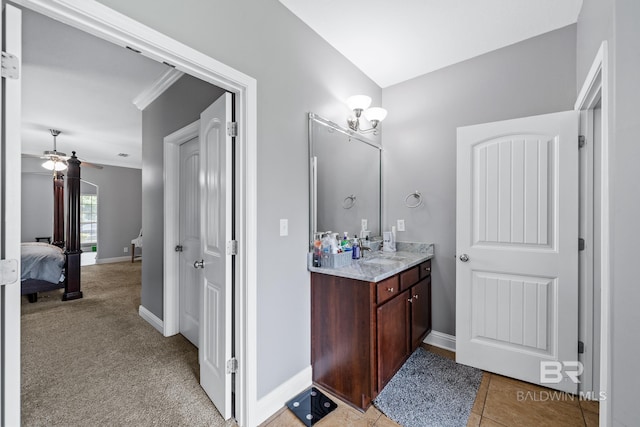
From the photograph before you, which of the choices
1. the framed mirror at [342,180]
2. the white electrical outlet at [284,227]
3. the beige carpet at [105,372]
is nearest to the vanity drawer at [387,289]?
the framed mirror at [342,180]

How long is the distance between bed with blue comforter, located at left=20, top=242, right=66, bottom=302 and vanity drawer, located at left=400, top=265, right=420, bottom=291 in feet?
15.7

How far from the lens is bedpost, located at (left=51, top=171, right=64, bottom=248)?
515 centimetres

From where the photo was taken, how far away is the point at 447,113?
2.58 meters

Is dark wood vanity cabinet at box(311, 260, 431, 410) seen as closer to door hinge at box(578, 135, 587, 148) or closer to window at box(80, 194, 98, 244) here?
door hinge at box(578, 135, 587, 148)

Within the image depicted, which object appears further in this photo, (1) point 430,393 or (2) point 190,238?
(2) point 190,238

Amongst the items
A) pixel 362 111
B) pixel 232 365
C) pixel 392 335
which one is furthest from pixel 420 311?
pixel 362 111

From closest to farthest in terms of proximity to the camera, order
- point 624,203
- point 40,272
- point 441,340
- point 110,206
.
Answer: point 624,203
point 441,340
point 40,272
point 110,206

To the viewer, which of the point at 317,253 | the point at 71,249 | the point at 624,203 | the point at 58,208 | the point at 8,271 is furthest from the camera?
the point at 58,208

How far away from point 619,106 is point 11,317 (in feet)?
7.83

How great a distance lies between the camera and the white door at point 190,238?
102 inches

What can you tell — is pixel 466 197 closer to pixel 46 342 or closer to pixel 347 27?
pixel 347 27

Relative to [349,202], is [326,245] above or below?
below

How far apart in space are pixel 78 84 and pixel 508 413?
185 inches

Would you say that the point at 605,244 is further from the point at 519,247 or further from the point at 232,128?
the point at 232,128
